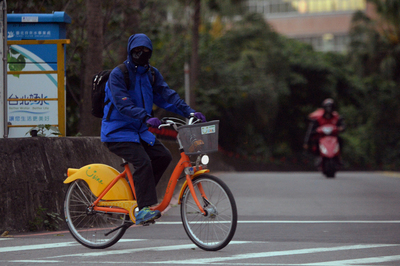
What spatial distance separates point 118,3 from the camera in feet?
51.9

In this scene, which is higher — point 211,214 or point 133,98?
point 133,98

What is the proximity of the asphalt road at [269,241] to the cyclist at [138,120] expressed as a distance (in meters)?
0.54

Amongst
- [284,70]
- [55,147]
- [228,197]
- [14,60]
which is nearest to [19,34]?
[14,60]

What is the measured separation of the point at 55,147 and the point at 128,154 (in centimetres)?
178

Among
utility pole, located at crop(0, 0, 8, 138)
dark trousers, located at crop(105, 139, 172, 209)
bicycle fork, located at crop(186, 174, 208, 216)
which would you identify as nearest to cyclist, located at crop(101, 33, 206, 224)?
dark trousers, located at crop(105, 139, 172, 209)

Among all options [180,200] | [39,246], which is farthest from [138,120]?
[39,246]

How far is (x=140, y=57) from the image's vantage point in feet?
20.1

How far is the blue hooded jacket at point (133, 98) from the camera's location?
6.05m

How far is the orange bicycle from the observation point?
580cm

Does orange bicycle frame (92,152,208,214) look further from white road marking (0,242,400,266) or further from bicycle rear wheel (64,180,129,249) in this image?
white road marking (0,242,400,266)

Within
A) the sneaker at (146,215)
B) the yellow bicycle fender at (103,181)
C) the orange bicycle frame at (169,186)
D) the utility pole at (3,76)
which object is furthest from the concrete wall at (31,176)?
the sneaker at (146,215)

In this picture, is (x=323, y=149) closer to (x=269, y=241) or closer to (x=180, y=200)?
(x=269, y=241)

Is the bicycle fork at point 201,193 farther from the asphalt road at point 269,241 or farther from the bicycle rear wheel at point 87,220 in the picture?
the bicycle rear wheel at point 87,220

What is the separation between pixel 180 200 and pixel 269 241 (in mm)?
1192
